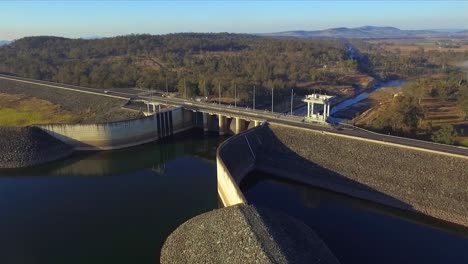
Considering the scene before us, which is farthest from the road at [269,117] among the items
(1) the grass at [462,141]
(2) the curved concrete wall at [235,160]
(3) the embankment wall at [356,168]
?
(2) the curved concrete wall at [235,160]

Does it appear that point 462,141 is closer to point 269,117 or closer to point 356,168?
point 356,168

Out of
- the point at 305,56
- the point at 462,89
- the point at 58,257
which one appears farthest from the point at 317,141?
the point at 305,56

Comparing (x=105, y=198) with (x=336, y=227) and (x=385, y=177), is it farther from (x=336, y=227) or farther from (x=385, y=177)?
(x=385, y=177)

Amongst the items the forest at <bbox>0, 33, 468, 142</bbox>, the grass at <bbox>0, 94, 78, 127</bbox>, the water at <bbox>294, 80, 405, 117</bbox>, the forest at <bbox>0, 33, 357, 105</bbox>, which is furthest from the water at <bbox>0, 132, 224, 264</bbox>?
the forest at <bbox>0, 33, 357, 105</bbox>

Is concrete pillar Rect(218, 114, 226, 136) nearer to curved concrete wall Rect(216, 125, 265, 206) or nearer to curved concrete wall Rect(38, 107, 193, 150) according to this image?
curved concrete wall Rect(38, 107, 193, 150)

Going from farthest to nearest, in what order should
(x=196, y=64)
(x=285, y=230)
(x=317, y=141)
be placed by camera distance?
(x=196, y=64)
(x=317, y=141)
(x=285, y=230)

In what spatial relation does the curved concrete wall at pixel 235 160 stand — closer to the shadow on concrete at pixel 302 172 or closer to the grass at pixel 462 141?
the shadow on concrete at pixel 302 172

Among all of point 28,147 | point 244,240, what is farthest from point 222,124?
point 244,240
